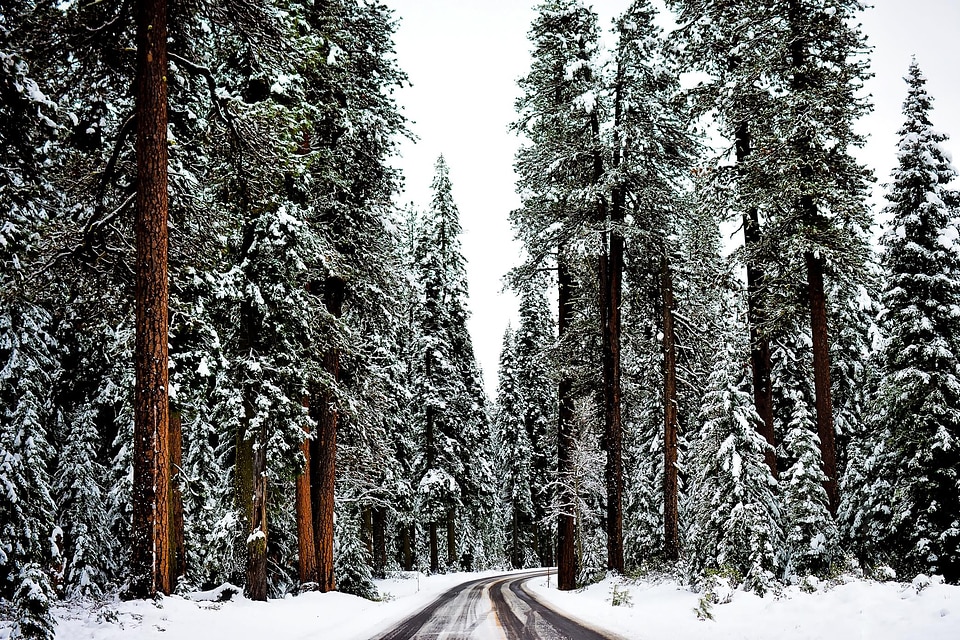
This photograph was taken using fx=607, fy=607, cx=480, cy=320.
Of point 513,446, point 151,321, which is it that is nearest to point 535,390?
point 513,446

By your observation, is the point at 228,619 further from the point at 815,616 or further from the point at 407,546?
the point at 407,546

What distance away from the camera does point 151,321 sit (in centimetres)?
958

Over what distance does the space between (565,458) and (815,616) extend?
12.9m

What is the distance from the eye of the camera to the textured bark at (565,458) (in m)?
20.2

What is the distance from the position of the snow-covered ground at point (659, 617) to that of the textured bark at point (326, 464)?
1.80 m

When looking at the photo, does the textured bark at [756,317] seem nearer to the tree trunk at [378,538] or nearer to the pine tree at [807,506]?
the pine tree at [807,506]

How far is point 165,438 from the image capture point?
9406 millimetres

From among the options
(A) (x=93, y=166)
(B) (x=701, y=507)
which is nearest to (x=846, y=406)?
(B) (x=701, y=507)

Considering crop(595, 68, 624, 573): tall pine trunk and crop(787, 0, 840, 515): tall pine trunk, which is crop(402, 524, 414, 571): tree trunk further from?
crop(787, 0, 840, 515): tall pine trunk

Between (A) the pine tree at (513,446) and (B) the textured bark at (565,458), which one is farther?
(A) the pine tree at (513,446)

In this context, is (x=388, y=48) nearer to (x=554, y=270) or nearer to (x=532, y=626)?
(x=554, y=270)

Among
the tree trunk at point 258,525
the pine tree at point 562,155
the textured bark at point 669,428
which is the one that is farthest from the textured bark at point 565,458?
the tree trunk at point 258,525

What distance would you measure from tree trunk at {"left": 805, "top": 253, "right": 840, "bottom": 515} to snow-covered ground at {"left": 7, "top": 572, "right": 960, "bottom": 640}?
4.63 m

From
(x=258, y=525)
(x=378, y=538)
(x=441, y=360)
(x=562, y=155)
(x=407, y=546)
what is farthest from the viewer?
(x=407, y=546)
